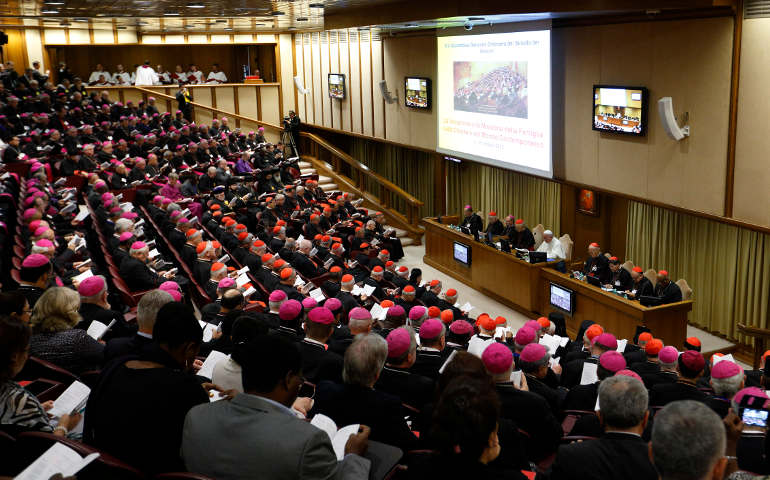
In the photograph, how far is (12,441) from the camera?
9.02 ft

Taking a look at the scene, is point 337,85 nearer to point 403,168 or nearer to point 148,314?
point 403,168

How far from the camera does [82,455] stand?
8.59 feet

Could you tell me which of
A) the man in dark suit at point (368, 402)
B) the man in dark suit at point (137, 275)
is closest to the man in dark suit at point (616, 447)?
the man in dark suit at point (368, 402)

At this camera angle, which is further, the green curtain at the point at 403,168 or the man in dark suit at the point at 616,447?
the green curtain at the point at 403,168

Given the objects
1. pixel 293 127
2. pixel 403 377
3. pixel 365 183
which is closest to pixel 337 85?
pixel 365 183

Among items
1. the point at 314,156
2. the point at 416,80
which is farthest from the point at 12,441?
the point at 314,156

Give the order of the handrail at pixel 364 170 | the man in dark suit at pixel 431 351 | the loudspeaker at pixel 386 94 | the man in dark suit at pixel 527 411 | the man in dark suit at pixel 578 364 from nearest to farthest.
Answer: the man in dark suit at pixel 527 411
the man in dark suit at pixel 431 351
the man in dark suit at pixel 578 364
the loudspeaker at pixel 386 94
the handrail at pixel 364 170

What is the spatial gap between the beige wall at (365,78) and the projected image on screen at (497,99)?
3.18ft

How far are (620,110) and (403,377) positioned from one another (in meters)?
7.32

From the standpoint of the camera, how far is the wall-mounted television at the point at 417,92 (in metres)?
15.3

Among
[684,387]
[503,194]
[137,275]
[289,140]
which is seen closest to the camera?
[684,387]

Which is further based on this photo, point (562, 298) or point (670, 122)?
point (562, 298)

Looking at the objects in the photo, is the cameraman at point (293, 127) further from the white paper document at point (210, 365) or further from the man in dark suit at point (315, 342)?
the white paper document at point (210, 365)

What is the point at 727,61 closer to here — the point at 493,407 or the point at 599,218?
the point at 599,218
